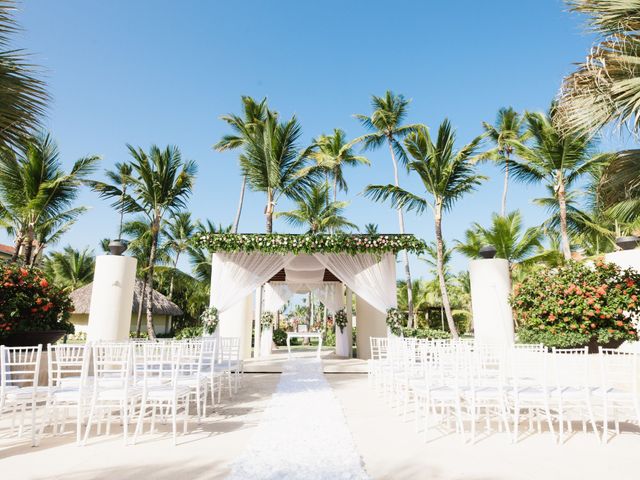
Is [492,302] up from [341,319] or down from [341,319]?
up

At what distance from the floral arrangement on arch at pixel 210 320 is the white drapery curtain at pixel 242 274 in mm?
298

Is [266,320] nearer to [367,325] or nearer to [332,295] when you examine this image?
[332,295]

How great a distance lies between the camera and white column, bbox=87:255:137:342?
24.0 feet

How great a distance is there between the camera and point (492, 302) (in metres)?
7.88

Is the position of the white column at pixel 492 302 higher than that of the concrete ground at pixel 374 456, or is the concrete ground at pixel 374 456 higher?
the white column at pixel 492 302

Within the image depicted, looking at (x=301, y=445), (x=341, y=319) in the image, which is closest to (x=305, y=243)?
(x=341, y=319)

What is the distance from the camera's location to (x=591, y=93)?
392 cm

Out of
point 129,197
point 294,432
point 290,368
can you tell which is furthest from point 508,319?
point 129,197

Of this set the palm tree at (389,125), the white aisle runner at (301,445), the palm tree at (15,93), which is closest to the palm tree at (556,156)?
the palm tree at (389,125)

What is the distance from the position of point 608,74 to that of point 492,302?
5147 mm

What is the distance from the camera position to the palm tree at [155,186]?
1059cm

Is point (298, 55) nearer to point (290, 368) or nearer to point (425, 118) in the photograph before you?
point (425, 118)

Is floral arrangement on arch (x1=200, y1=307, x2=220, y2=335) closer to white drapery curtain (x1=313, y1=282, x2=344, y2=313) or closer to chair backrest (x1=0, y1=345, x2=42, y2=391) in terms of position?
chair backrest (x1=0, y1=345, x2=42, y2=391)

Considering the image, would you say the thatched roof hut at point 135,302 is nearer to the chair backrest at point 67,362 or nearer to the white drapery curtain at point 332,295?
the white drapery curtain at point 332,295
